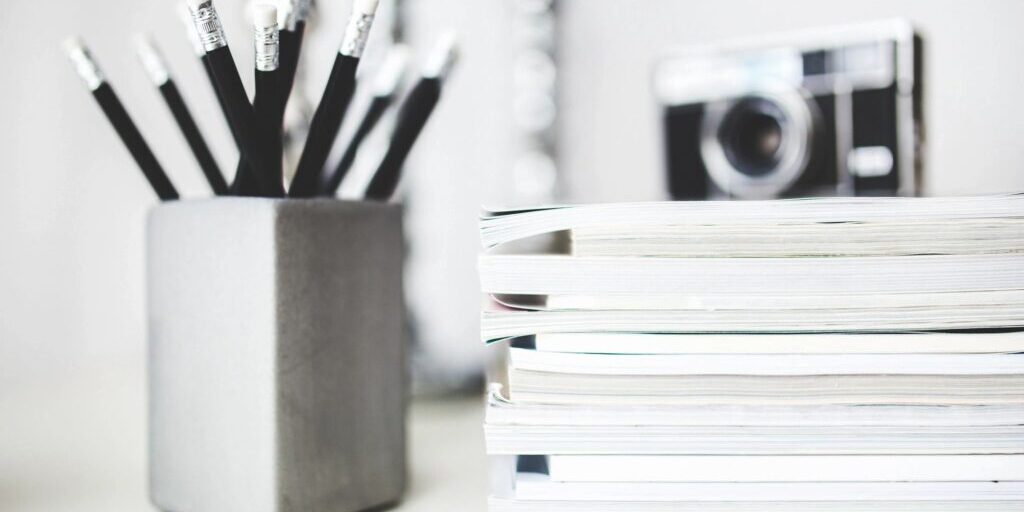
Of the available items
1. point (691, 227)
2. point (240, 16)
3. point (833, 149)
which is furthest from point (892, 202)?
point (240, 16)

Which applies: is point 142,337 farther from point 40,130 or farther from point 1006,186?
point 1006,186

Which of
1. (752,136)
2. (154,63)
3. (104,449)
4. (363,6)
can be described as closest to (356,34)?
(363,6)

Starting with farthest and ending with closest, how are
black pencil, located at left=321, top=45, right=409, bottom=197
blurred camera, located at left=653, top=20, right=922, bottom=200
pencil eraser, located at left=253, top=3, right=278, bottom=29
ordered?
blurred camera, located at left=653, top=20, right=922, bottom=200 → black pencil, located at left=321, top=45, right=409, bottom=197 → pencil eraser, located at left=253, top=3, right=278, bottom=29

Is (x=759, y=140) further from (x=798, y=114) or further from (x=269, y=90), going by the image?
(x=269, y=90)

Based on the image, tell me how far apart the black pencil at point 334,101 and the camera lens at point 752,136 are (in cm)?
37

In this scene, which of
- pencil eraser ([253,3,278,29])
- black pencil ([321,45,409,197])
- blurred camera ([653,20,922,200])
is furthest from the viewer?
blurred camera ([653,20,922,200])

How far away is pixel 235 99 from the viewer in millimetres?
288

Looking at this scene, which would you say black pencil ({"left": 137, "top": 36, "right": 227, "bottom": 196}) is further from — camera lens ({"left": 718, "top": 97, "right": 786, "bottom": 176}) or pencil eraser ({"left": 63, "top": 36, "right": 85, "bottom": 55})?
camera lens ({"left": 718, "top": 97, "right": 786, "bottom": 176})

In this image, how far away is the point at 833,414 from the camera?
10.8 inches

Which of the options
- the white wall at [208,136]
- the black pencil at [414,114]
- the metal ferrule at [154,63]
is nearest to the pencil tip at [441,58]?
the black pencil at [414,114]

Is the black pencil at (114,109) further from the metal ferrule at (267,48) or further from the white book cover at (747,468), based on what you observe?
the white book cover at (747,468)

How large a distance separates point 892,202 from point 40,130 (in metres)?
0.59

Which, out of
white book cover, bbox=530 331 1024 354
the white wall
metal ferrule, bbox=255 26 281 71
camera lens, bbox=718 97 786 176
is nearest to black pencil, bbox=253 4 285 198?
metal ferrule, bbox=255 26 281 71

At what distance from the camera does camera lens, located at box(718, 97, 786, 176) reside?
593 millimetres
